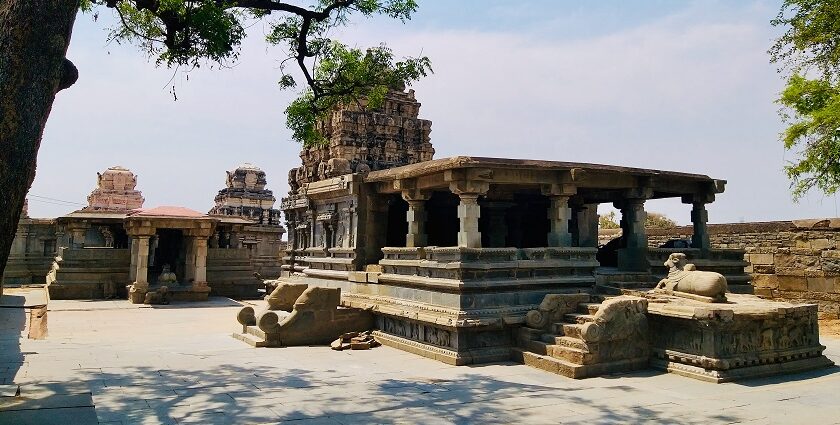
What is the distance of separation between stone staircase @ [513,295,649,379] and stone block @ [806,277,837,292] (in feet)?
27.2

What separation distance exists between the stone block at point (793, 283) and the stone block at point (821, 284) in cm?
11

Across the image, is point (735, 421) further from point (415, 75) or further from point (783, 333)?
point (415, 75)

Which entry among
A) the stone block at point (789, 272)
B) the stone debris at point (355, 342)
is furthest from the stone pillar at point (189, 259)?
the stone block at point (789, 272)

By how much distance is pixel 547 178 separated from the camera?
9703 mm

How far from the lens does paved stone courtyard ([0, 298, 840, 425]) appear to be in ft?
17.9

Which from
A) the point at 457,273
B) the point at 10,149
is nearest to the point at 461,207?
the point at 457,273

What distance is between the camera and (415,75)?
11.7 metres

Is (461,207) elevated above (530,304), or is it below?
above

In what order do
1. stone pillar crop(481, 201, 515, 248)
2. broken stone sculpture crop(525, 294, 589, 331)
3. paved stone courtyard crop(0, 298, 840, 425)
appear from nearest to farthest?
1. paved stone courtyard crop(0, 298, 840, 425)
2. broken stone sculpture crop(525, 294, 589, 331)
3. stone pillar crop(481, 201, 515, 248)

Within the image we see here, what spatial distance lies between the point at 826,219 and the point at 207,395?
541 inches

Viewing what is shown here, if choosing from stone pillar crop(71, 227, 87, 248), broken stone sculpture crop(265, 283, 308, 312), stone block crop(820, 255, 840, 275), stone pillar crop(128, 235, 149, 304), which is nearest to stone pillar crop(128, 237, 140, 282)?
stone pillar crop(128, 235, 149, 304)

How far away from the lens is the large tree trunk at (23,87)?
3926 mm

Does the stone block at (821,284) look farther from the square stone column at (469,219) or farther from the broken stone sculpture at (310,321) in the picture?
the broken stone sculpture at (310,321)

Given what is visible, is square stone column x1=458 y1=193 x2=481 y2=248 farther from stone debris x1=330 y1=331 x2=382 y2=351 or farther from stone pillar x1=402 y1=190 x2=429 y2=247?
stone debris x1=330 y1=331 x2=382 y2=351
